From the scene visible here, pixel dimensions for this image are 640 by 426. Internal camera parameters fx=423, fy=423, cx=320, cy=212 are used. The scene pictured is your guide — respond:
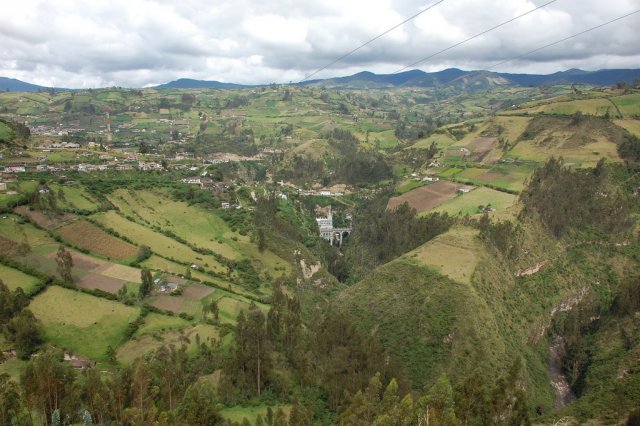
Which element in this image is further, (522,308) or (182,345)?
(522,308)

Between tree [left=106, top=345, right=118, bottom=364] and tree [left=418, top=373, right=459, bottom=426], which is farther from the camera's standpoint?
tree [left=106, top=345, right=118, bottom=364]

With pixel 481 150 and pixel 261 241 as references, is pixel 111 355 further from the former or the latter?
pixel 481 150

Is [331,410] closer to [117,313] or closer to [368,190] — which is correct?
[117,313]

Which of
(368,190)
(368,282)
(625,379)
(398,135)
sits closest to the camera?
(625,379)

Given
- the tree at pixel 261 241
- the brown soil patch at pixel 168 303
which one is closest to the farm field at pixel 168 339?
the brown soil patch at pixel 168 303

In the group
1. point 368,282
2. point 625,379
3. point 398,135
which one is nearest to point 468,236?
point 368,282

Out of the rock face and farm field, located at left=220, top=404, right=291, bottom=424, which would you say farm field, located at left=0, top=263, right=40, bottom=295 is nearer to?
farm field, located at left=220, top=404, right=291, bottom=424

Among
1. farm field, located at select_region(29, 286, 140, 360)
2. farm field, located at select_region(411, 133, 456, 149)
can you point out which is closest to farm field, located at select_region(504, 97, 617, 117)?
farm field, located at select_region(411, 133, 456, 149)

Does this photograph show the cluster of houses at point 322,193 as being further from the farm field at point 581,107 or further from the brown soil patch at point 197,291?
the brown soil patch at point 197,291
